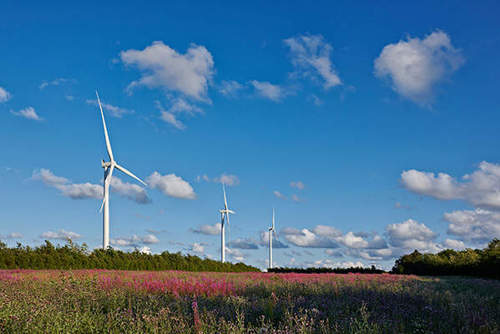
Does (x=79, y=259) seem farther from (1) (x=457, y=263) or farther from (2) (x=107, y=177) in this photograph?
(1) (x=457, y=263)

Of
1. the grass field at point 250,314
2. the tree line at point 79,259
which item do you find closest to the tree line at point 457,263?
the tree line at point 79,259

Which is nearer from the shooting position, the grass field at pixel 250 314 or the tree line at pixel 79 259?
the grass field at pixel 250 314

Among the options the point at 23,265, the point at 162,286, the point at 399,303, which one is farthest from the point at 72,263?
the point at 399,303

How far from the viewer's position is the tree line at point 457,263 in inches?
1008

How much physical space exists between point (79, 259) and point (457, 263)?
2544cm

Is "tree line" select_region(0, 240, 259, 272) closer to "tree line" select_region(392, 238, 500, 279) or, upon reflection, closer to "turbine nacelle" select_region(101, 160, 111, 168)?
"turbine nacelle" select_region(101, 160, 111, 168)

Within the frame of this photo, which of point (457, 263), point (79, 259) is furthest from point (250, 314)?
point (457, 263)

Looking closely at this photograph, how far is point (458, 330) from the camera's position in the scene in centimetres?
573

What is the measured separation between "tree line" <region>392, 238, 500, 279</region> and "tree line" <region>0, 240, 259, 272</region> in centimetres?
1704

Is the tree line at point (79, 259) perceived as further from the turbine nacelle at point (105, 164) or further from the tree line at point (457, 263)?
the tree line at point (457, 263)

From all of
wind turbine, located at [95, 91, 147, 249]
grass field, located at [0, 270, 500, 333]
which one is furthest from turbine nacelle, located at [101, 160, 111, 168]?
grass field, located at [0, 270, 500, 333]

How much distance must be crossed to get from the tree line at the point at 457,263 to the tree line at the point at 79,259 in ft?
55.9

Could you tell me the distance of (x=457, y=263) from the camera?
29750mm

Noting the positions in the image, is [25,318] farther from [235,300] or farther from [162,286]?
[162,286]
